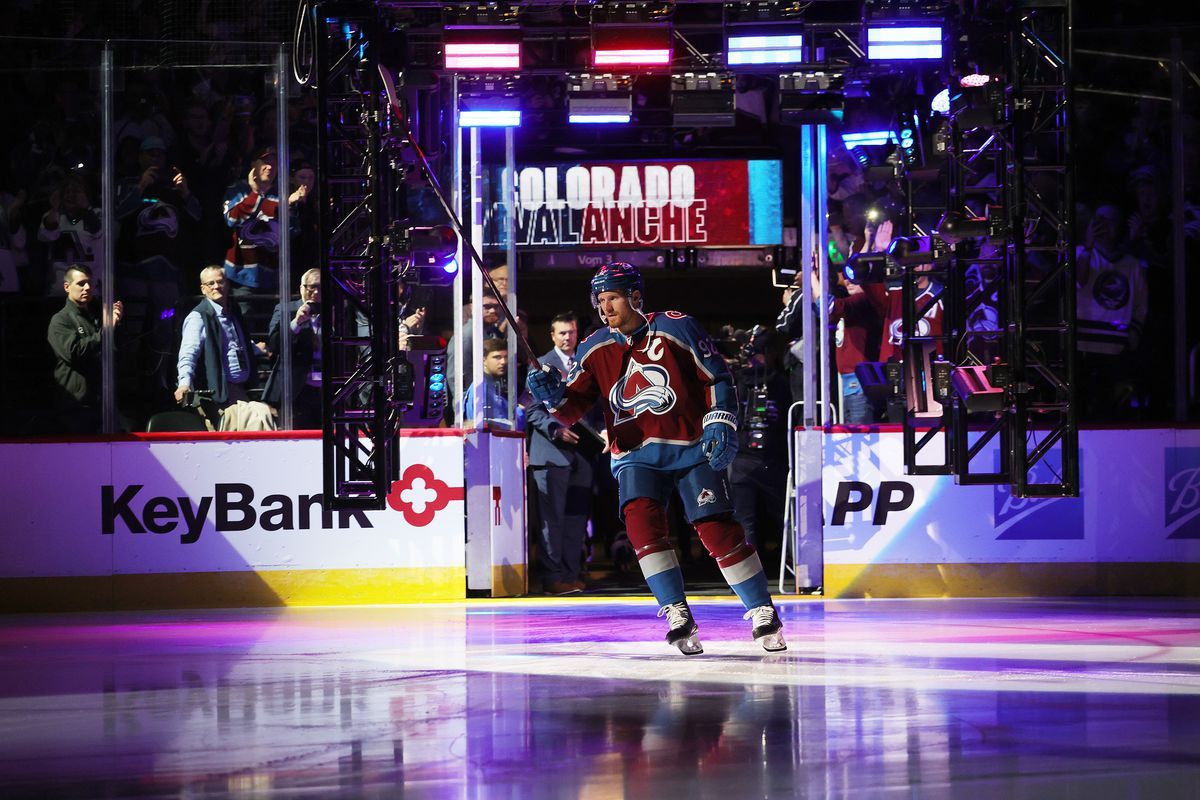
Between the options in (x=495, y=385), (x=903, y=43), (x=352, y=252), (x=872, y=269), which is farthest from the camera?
(x=495, y=385)

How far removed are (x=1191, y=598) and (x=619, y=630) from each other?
4557mm

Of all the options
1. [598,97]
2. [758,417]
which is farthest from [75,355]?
[758,417]

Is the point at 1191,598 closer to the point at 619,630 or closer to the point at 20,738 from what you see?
the point at 619,630

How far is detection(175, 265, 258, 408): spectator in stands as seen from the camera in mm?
11453

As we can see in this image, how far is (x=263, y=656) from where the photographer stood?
7398 mm

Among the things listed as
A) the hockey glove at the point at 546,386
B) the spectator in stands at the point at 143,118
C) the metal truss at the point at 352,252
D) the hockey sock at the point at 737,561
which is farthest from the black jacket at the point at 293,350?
the hockey sock at the point at 737,561

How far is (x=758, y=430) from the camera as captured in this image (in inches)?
463

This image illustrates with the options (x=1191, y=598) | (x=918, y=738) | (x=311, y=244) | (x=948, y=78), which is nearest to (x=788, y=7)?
(x=948, y=78)

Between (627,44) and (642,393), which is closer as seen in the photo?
(642,393)

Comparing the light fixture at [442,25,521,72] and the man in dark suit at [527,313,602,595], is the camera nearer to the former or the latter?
the man in dark suit at [527,313,602,595]

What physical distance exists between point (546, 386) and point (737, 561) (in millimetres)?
1315

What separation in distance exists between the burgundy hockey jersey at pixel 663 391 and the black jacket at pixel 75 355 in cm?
556

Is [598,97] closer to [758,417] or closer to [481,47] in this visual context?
[481,47]

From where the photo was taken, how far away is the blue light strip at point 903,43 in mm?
10219
